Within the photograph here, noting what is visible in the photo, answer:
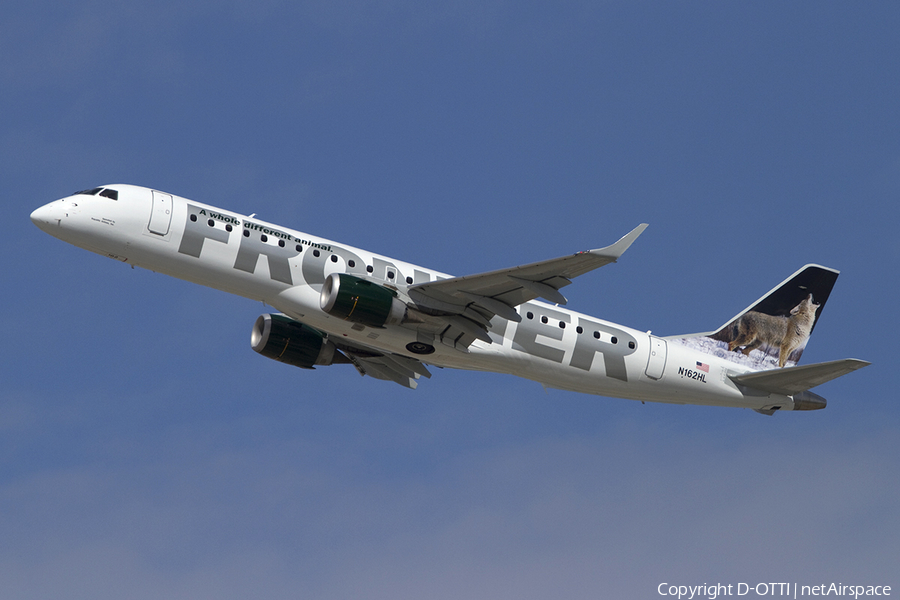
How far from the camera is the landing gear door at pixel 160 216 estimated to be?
3981cm

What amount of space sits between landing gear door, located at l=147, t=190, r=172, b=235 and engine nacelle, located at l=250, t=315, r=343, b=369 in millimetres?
8084

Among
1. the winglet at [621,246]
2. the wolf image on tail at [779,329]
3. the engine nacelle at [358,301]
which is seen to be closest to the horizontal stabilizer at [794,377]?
the wolf image on tail at [779,329]

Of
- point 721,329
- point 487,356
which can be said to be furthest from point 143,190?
point 721,329

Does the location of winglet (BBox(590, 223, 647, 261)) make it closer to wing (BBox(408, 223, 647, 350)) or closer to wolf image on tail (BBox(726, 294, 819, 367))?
wing (BBox(408, 223, 647, 350))

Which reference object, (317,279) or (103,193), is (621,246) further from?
(103,193)

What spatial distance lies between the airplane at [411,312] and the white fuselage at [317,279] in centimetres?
5

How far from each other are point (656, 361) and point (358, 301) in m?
13.4

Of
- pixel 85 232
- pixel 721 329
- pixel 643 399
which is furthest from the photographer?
pixel 721 329

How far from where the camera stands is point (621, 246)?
36.2 metres

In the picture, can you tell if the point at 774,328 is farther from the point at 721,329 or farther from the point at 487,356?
the point at 487,356

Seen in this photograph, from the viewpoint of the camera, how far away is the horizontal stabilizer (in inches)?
1661

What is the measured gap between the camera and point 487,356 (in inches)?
1687

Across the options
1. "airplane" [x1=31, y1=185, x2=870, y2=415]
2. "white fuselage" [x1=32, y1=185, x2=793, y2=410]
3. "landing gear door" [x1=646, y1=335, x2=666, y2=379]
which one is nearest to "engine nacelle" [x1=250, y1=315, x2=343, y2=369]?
"airplane" [x1=31, y1=185, x2=870, y2=415]

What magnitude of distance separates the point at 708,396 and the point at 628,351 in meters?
4.38
